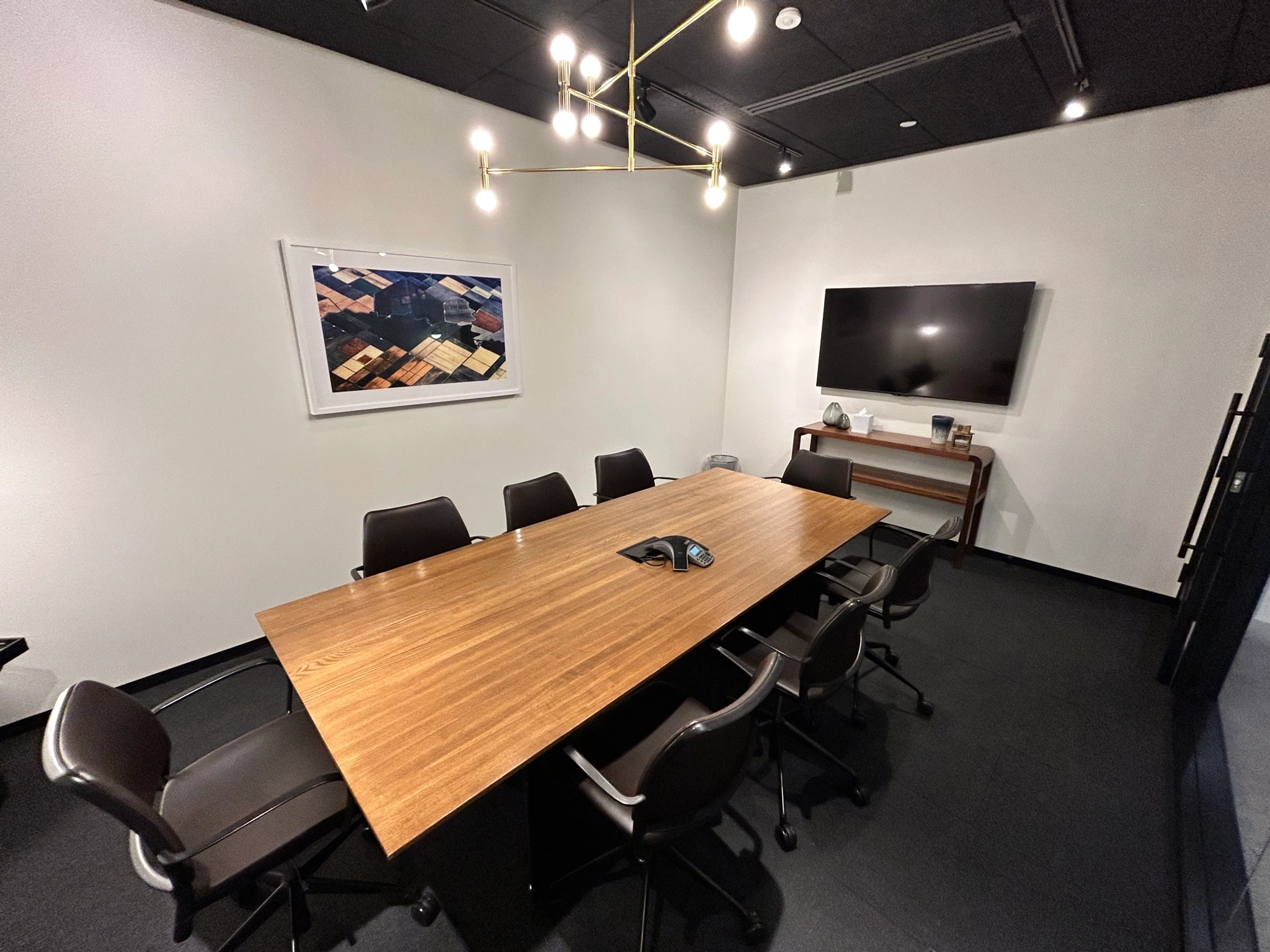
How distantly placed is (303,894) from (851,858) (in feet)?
5.49

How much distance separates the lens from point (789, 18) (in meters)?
2.00

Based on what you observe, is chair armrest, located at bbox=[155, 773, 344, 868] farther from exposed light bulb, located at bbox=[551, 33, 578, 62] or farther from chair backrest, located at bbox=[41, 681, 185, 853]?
exposed light bulb, located at bbox=[551, 33, 578, 62]

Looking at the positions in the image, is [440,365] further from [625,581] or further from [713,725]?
[713,725]

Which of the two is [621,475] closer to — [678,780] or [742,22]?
[678,780]

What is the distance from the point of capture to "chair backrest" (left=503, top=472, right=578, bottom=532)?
2.53m

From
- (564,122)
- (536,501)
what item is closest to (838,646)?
(536,501)

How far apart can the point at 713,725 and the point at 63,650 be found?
289 centimetres

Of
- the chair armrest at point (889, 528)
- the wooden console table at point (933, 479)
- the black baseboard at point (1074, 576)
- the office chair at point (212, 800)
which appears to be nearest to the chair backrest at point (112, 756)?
the office chair at point (212, 800)

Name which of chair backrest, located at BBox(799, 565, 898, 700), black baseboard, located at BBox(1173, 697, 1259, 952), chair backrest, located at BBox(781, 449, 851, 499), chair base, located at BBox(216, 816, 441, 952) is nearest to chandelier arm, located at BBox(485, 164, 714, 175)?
chair backrest, located at BBox(799, 565, 898, 700)

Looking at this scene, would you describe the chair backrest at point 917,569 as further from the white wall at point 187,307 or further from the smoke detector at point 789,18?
the white wall at point 187,307

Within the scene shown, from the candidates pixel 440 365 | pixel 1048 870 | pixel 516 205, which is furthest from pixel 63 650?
pixel 1048 870

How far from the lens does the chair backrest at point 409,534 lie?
82.4 inches

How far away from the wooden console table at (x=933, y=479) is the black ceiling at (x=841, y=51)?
2.02 m

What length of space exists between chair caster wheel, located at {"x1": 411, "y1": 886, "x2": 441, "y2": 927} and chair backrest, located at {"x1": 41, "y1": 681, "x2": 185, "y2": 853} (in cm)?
71
